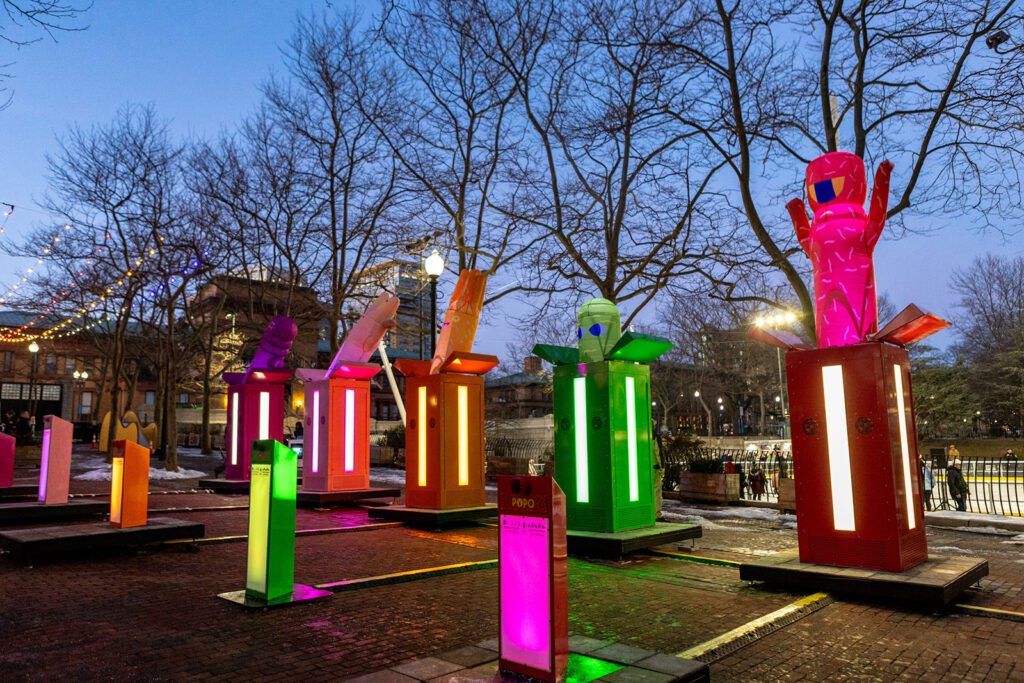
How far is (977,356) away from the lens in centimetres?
4075

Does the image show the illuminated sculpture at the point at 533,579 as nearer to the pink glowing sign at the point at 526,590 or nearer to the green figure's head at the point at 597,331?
the pink glowing sign at the point at 526,590

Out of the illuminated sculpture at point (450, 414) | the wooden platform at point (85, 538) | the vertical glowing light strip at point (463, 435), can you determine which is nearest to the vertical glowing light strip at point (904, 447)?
the illuminated sculpture at point (450, 414)

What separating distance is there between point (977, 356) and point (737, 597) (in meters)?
42.9

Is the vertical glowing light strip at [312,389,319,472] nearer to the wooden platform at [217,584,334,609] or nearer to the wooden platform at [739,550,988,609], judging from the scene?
the wooden platform at [217,584,334,609]

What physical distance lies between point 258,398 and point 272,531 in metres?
12.3

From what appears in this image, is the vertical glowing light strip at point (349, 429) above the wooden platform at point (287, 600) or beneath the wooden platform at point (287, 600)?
above

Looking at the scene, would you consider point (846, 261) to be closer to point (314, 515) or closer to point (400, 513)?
point (400, 513)

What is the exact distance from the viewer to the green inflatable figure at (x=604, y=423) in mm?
9344

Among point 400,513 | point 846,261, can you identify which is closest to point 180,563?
point 400,513

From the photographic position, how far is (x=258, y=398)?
57.8 ft

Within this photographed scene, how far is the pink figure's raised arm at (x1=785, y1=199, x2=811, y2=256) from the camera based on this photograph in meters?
8.07

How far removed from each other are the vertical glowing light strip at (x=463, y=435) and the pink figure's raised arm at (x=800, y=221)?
6414mm

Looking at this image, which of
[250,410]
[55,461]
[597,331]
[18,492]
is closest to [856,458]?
[597,331]

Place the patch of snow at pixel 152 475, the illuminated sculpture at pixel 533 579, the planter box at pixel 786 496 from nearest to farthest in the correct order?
the illuminated sculpture at pixel 533 579 < the planter box at pixel 786 496 < the patch of snow at pixel 152 475
